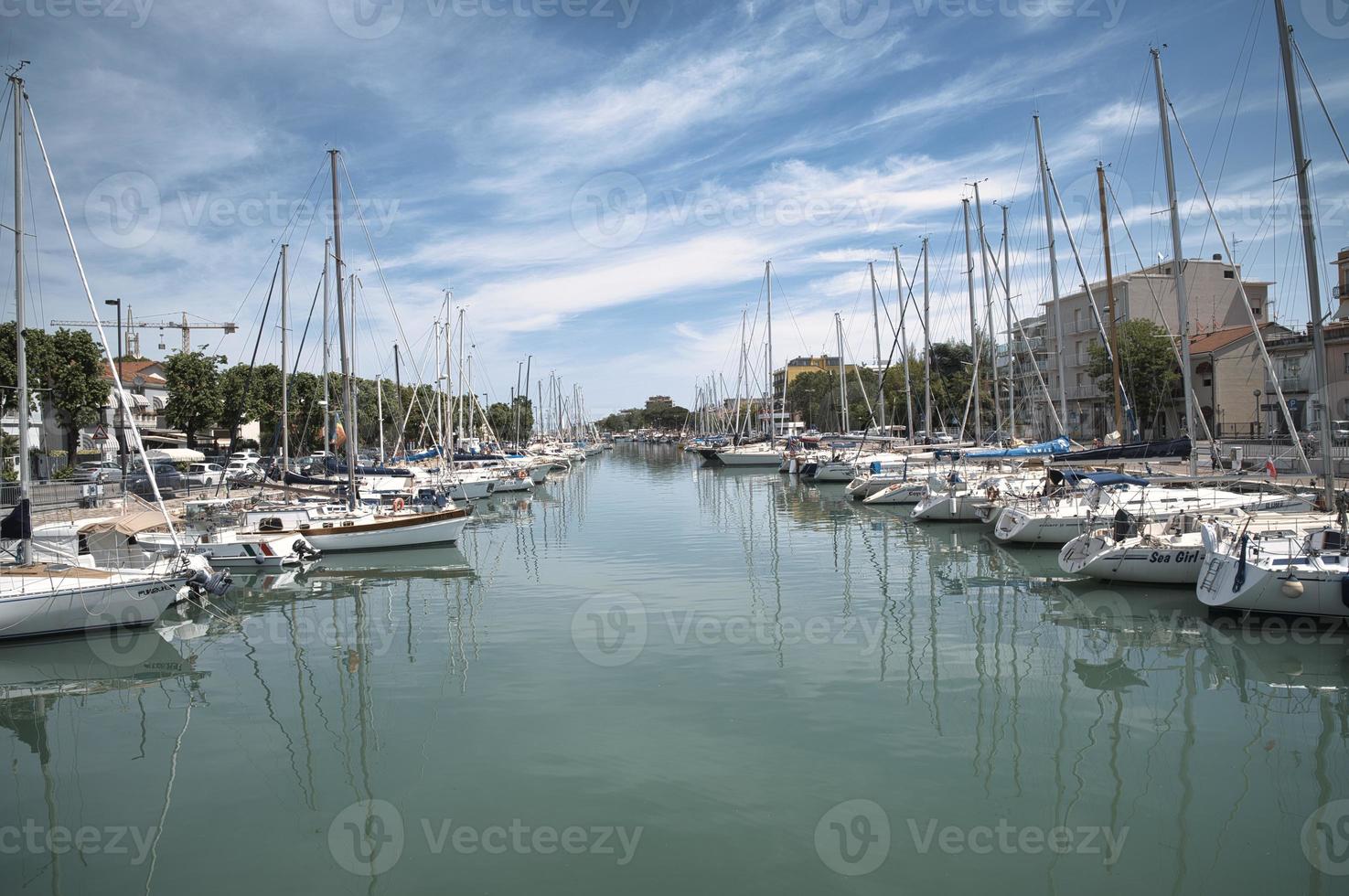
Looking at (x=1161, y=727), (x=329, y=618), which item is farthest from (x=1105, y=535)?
(x=329, y=618)

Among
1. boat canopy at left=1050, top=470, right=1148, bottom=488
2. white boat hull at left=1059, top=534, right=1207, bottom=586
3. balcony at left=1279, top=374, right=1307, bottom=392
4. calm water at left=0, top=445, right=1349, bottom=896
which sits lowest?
calm water at left=0, top=445, right=1349, bottom=896

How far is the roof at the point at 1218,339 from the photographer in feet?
178

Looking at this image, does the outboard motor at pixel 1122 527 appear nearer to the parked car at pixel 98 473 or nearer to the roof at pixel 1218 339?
the parked car at pixel 98 473

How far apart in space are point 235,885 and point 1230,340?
202ft

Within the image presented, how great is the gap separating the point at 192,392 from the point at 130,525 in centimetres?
3648

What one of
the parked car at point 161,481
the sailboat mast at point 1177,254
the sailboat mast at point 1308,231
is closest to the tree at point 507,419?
the parked car at point 161,481

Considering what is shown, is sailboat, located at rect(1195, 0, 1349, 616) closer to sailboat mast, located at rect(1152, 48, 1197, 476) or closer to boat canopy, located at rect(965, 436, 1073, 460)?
sailboat mast, located at rect(1152, 48, 1197, 476)

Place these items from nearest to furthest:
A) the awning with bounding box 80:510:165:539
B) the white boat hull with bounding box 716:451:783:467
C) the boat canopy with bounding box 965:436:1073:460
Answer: the awning with bounding box 80:510:165:539 → the boat canopy with bounding box 965:436:1073:460 → the white boat hull with bounding box 716:451:783:467

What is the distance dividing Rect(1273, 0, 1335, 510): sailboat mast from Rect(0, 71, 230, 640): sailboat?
944 inches

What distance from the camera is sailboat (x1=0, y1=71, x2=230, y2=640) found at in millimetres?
17297

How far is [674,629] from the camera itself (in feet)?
60.4

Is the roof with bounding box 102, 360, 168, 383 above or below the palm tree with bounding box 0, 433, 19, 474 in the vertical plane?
above

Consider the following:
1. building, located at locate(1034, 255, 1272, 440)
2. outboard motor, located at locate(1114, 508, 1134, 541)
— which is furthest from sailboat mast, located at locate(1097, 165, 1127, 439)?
building, located at locate(1034, 255, 1272, 440)

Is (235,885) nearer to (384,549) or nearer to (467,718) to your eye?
(467,718)
